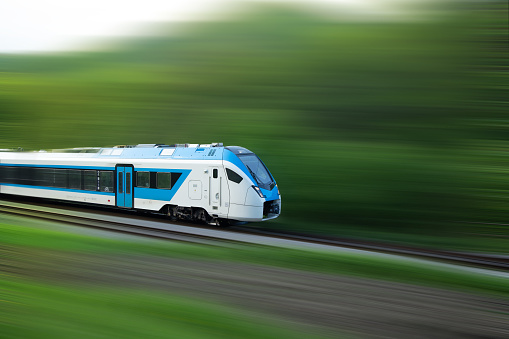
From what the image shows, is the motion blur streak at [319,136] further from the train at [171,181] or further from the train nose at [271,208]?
the train at [171,181]

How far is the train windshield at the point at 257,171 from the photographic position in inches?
639

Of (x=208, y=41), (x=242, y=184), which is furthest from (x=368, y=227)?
(x=208, y=41)

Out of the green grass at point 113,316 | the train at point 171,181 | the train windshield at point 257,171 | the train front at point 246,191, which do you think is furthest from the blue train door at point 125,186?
the green grass at point 113,316

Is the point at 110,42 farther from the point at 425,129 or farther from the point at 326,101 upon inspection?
the point at 425,129

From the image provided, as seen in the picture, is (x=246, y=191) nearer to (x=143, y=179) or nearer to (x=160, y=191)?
(x=160, y=191)

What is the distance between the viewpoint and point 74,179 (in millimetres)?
21656

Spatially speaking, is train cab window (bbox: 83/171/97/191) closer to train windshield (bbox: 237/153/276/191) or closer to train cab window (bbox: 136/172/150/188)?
train cab window (bbox: 136/172/150/188)

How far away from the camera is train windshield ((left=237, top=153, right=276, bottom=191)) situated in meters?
16.2

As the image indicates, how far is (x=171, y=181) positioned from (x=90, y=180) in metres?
5.37

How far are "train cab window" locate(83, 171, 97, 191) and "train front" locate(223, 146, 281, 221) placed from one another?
7.61 metres

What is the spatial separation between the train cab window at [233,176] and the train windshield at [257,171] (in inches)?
20.9

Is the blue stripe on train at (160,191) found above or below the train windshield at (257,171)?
below

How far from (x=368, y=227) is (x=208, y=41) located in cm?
2305

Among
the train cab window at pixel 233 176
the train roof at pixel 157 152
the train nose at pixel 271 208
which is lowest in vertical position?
the train nose at pixel 271 208
